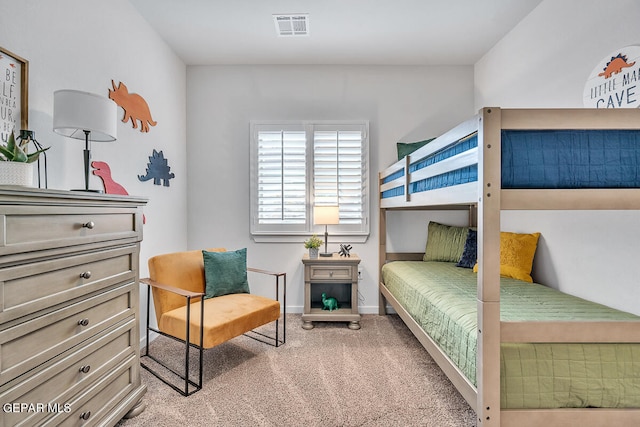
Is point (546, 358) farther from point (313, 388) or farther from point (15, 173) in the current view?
point (15, 173)

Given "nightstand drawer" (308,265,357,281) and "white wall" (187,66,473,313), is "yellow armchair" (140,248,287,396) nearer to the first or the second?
"nightstand drawer" (308,265,357,281)

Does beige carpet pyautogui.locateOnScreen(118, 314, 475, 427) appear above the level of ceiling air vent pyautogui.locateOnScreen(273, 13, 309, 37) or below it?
below

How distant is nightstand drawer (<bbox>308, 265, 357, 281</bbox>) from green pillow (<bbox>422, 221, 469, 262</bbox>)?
89 centimetres

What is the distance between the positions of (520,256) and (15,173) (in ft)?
9.76

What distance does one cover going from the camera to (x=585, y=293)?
6.53 feet

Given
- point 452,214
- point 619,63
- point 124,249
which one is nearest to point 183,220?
point 124,249

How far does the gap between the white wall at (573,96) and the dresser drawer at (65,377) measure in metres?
2.72

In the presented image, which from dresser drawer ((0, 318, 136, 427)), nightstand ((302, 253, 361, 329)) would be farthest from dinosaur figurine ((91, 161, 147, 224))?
nightstand ((302, 253, 361, 329))

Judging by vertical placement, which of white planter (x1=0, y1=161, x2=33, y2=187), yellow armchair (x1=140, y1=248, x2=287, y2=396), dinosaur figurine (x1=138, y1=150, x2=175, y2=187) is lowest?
yellow armchair (x1=140, y1=248, x2=287, y2=396)

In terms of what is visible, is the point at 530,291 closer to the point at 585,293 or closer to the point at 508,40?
the point at 585,293

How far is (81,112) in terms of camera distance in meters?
1.50

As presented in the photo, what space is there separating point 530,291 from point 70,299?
249 cm

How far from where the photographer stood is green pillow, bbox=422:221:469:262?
3.05 m

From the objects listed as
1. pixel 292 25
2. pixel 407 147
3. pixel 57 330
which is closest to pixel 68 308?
pixel 57 330
